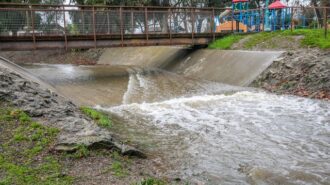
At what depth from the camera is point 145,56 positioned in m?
32.0

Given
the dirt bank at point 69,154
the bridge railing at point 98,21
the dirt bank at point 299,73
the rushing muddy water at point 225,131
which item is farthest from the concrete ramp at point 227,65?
the dirt bank at point 69,154

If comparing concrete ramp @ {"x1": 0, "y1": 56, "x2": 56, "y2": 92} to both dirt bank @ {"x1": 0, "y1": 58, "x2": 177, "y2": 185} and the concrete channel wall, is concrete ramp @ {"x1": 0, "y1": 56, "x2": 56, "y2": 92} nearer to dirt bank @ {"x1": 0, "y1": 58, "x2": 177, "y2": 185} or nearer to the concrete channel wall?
dirt bank @ {"x1": 0, "y1": 58, "x2": 177, "y2": 185}

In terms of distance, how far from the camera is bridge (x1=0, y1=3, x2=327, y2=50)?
20047 millimetres

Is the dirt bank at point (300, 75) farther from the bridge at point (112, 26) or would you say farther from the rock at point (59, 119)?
the rock at point (59, 119)

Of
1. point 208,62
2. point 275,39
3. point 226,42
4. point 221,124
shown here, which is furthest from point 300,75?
point 226,42

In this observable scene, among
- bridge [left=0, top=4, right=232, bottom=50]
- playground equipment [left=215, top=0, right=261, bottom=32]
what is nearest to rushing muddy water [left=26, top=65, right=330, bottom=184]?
bridge [left=0, top=4, right=232, bottom=50]

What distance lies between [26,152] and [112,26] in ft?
56.6

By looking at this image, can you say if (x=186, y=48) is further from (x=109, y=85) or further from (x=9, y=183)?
(x=9, y=183)

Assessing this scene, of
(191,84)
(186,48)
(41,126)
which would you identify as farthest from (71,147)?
(186,48)

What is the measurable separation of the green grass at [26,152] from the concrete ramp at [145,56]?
1992 cm

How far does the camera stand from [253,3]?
44.8 metres

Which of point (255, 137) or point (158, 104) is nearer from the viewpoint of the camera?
point (255, 137)

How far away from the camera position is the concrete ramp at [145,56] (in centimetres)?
2802

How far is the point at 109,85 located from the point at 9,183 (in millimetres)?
14466
